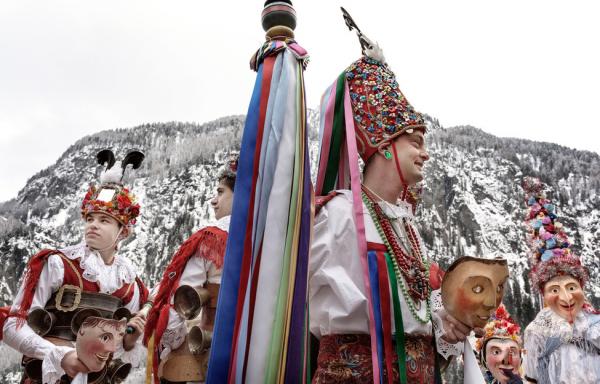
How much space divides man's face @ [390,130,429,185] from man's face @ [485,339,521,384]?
3.39 metres

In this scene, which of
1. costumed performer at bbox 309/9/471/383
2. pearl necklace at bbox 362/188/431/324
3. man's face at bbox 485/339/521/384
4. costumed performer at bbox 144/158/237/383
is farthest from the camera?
man's face at bbox 485/339/521/384

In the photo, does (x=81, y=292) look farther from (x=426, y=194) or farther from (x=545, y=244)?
(x=426, y=194)

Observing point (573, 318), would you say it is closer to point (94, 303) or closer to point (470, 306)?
point (470, 306)

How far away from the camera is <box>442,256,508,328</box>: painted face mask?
193 cm

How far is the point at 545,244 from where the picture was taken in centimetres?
541

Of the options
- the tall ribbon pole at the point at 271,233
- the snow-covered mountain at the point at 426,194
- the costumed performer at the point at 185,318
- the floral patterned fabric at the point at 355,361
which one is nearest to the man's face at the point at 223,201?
the costumed performer at the point at 185,318

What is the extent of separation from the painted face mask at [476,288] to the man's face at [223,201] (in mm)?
1832

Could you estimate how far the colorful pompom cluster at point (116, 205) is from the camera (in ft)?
13.2

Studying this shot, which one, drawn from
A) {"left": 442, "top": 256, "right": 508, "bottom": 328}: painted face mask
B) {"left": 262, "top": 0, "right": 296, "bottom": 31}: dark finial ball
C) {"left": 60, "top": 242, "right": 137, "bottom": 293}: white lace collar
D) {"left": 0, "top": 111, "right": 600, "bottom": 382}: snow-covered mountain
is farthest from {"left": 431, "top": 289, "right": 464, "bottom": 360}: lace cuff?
{"left": 0, "top": 111, "right": 600, "bottom": 382}: snow-covered mountain

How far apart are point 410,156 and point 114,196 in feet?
8.33

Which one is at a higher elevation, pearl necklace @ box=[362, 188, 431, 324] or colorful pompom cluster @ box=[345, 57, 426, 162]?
colorful pompom cluster @ box=[345, 57, 426, 162]

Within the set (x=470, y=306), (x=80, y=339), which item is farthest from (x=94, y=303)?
(x=470, y=306)

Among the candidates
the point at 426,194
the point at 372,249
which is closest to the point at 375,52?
the point at 372,249

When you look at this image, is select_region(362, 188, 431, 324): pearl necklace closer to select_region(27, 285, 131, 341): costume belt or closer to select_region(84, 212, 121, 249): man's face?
select_region(27, 285, 131, 341): costume belt
